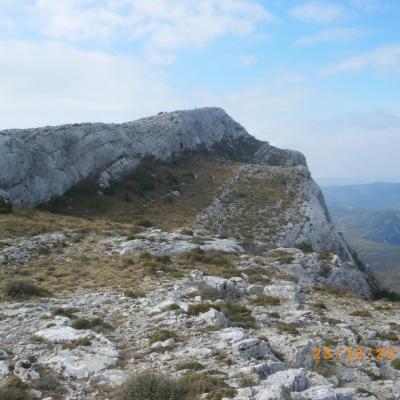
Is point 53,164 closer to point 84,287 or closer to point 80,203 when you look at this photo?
point 80,203

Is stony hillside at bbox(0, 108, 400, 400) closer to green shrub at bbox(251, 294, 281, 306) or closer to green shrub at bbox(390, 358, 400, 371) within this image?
green shrub at bbox(251, 294, 281, 306)

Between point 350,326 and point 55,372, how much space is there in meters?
11.8

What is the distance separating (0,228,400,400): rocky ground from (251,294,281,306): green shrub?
0.05 metres

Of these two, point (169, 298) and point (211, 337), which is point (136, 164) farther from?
point (211, 337)

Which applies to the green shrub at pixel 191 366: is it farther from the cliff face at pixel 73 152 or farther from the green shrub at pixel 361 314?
the cliff face at pixel 73 152

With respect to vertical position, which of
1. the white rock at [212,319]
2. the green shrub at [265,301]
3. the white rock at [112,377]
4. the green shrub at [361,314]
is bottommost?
the green shrub at [361,314]

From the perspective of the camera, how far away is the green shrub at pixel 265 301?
2155 centimetres

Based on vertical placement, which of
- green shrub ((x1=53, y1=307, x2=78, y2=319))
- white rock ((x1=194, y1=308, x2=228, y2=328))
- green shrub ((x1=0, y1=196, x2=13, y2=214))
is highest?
green shrub ((x1=0, y1=196, x2=13, y2=214))

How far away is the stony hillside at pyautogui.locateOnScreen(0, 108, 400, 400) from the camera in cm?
1285

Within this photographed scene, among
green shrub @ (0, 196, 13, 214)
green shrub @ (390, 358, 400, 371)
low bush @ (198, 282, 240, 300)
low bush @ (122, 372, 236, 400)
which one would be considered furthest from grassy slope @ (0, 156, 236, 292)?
green shrub @ (390, 358, 400, 371)

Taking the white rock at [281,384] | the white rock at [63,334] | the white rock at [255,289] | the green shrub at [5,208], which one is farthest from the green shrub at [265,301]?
the green shrub at [5,208]

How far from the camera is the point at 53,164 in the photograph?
176 feet
